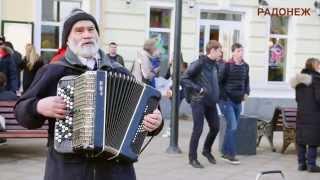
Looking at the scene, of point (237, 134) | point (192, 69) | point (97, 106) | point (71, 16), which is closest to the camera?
point (97, 106)

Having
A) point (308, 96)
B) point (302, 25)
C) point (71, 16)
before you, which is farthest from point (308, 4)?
point (71, 16)

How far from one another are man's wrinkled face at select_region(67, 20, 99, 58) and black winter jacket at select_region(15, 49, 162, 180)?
0.05 meters

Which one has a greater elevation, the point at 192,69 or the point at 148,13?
the point at 148,13

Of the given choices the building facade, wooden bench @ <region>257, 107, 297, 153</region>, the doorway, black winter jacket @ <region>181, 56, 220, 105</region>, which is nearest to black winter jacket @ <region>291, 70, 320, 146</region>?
black winter jacket @ <region>181, 56, 220, 105</region>

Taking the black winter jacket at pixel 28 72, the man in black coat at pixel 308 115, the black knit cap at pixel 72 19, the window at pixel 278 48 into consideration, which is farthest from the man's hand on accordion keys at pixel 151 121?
the window at pixel 278 48

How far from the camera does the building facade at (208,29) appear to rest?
52.7 feet

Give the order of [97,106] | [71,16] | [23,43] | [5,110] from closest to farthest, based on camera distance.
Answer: [97,106] < [71,16] < [5,110] < [23,43]

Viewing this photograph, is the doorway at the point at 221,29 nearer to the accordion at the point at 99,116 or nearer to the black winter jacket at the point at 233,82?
the black winter jacket at the point at 233,82

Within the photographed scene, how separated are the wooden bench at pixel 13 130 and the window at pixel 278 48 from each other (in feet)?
33.6

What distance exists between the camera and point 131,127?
357 centimetres

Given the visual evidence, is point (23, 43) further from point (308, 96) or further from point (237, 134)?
point (308, 96)

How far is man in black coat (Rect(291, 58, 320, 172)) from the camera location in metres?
9.35

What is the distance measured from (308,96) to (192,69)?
1.72 m

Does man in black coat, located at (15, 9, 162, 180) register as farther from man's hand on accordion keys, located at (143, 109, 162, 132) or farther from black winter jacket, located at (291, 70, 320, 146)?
black winter jacket, located at (291, 70, 320, 146)
